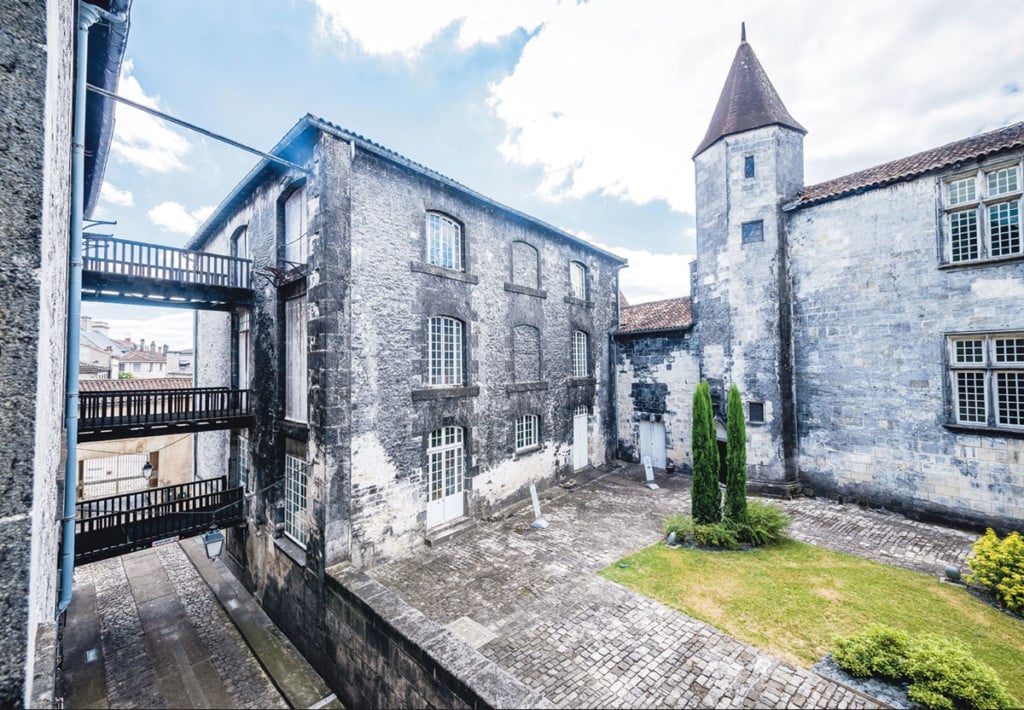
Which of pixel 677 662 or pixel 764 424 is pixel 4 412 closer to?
pixel 677 662

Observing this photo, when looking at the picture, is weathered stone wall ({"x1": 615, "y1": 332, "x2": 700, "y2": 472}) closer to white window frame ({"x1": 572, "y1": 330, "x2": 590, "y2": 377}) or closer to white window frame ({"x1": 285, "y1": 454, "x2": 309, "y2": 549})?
white window frame ({"x1": 572, "y1": 330, "x2": 590, "y2": 377})

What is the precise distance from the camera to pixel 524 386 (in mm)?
13266

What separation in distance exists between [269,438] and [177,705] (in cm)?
519

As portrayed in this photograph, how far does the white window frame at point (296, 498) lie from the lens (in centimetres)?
973

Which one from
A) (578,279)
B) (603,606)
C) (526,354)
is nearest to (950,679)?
(603,606)

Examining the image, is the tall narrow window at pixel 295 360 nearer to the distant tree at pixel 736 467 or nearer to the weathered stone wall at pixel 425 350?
the weathered stone wall at pixel 425 350

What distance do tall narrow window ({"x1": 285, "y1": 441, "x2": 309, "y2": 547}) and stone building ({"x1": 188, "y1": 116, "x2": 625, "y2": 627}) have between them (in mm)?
46

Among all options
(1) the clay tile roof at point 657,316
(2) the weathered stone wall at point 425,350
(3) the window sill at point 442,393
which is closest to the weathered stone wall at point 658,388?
(1) the clay tile roof at point 657,316

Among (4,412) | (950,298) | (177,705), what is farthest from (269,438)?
(950,298)

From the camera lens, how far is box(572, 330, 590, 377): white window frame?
53.2ft

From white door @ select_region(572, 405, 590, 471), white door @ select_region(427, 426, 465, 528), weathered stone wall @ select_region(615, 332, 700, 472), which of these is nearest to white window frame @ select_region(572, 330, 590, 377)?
white door @ select_region(572, 405, 590, 471)

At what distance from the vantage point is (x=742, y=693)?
5.45 m

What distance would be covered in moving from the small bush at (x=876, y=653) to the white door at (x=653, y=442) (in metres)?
10.5

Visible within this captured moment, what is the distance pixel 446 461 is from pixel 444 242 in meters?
5.76
